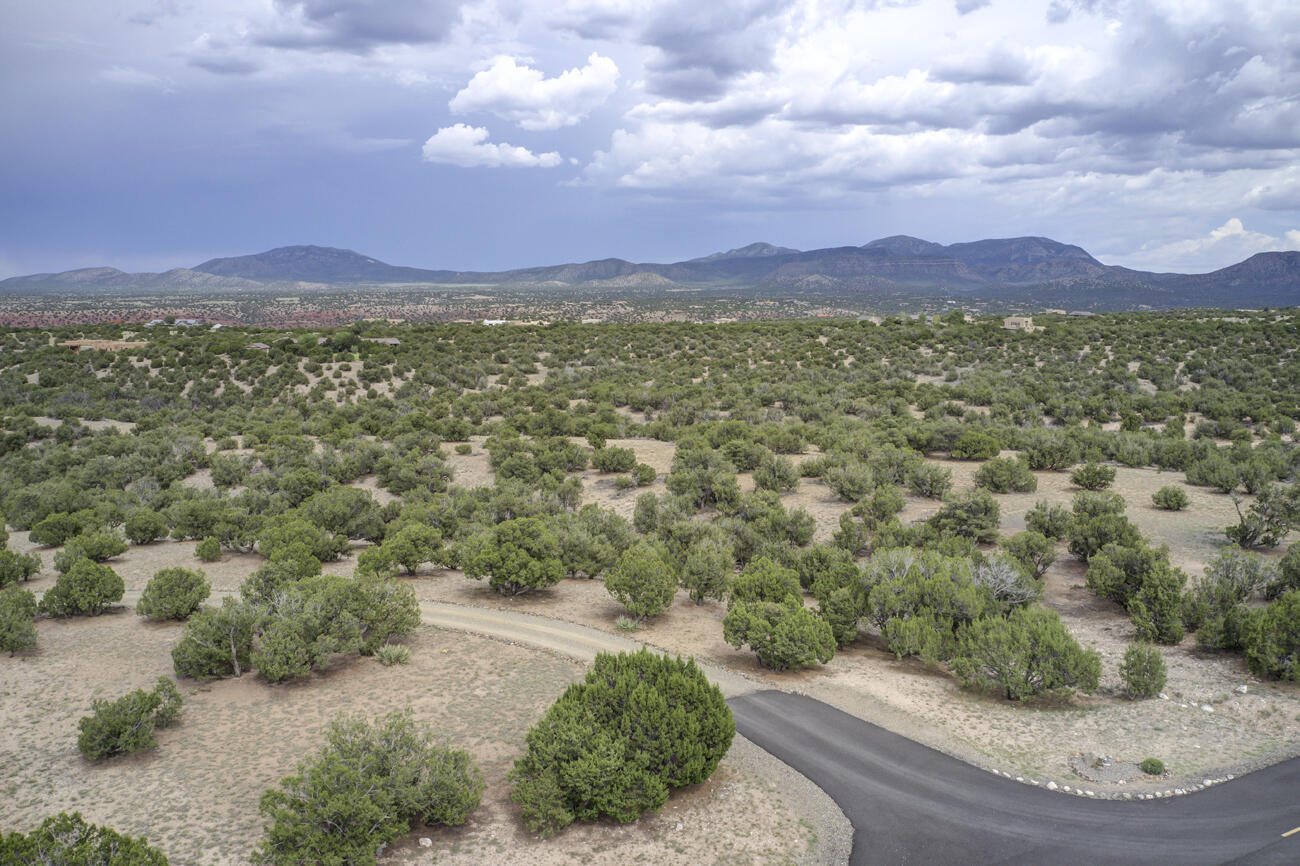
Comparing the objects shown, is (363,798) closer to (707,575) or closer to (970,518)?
(707,575)

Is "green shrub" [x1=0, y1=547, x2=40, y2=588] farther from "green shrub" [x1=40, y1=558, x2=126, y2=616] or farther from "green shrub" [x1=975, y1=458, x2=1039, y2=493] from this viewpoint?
"green shrub" [x1=975, y1=458, x2=1039, y2=493]

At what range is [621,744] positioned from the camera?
11055 millimetres

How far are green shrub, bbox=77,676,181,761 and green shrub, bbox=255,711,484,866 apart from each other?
332 centimetres

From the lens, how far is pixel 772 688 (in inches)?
608

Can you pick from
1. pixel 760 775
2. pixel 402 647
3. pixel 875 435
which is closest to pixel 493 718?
pixel 402 647

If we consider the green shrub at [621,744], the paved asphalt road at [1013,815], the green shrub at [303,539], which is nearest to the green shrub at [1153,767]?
the paved asphalt road at [1013,815]

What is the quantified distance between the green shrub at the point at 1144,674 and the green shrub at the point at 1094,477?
597 inches

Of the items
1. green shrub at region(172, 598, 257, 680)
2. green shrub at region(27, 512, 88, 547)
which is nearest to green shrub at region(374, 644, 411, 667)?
green shrub at region(172, 598, 257, 680)

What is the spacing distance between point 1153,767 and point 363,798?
12220mm

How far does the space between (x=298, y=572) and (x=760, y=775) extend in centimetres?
1431

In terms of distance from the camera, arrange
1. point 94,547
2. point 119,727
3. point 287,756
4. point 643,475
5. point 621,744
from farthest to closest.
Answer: point 643,475
point 94,547
point 287,756
point 119,727
point 621,744

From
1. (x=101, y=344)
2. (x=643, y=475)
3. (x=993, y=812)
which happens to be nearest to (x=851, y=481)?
(x=643, y=475)

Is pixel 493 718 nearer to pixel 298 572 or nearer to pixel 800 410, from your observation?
pixel 298 572

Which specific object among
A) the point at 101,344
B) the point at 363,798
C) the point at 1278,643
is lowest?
the point at 1278,643
